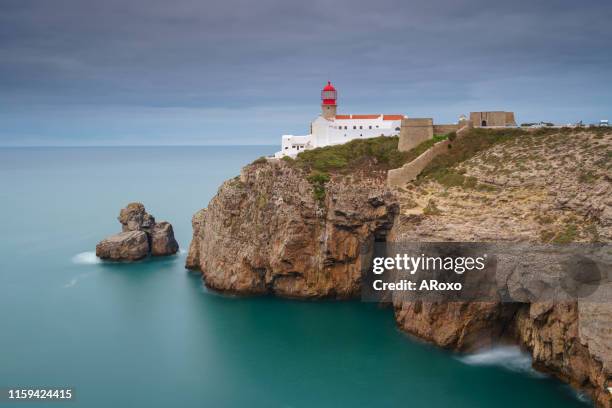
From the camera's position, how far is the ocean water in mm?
33812

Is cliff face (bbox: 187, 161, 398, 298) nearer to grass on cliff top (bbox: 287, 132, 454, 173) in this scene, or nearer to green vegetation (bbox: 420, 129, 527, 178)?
grass on cliff top (bbox: 287, 132, 454, 173)

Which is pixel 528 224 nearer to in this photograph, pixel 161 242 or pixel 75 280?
pixel 161 242

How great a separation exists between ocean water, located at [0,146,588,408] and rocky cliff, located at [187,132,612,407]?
68.3 inches

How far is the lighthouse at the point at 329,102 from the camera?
64.1 meters

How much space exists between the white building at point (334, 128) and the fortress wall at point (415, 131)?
797cm

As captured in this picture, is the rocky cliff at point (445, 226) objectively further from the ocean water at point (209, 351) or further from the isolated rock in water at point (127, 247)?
the isolated rock in water at point (127, 247)

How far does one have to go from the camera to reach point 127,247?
63.1 m

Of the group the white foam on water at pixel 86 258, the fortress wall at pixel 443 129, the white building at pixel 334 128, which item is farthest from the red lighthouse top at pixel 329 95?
the white foam on water at pixel 86 258

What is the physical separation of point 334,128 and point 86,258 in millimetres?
32087

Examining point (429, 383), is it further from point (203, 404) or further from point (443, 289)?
point (203, 404)

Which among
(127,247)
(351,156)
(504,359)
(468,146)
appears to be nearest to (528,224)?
(504,359)

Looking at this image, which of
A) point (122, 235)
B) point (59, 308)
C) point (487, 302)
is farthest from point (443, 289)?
point (122, 235)

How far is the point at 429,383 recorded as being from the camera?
34594 millimetres

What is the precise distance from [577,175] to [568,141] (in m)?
6.80
